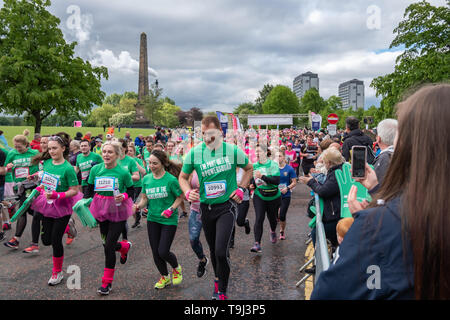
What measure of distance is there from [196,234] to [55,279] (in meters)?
2.10

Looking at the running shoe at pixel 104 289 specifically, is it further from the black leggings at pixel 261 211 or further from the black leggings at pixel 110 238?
the black leggings at pixel 261 211

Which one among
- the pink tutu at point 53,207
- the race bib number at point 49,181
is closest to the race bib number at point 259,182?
the pink tutu at point 53,207

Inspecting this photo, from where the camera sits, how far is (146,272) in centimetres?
531

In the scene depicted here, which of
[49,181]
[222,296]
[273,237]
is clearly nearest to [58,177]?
[49,181]

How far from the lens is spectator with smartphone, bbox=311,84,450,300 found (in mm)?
1029

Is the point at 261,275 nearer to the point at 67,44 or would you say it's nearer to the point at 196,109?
the point at 67,44

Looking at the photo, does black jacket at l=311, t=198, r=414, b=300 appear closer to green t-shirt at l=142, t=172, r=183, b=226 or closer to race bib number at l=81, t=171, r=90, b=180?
green t-shirt at l=142, t=172, r=183, b=226

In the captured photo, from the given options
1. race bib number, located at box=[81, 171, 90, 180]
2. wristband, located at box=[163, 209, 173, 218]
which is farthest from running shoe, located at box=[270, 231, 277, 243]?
race bib number, located at box=[81, 171, 90, 180]

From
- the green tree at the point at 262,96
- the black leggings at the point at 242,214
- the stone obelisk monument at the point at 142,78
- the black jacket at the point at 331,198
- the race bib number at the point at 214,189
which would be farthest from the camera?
the green tree at the point at 262,96

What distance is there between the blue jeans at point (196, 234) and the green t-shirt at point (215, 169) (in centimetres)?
106

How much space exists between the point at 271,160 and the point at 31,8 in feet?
75.1

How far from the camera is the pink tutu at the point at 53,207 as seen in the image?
5.04 metres
